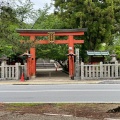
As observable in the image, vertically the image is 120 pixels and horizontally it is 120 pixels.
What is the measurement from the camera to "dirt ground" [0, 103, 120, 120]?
310 inches

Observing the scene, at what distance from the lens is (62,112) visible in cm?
884

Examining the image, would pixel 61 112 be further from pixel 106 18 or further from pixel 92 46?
pixel 92 46

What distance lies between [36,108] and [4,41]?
245cm

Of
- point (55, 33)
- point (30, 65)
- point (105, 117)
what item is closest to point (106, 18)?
point (55, 33)

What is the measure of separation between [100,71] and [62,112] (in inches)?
650

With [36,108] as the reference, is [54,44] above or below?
above

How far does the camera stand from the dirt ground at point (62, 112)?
7.88m

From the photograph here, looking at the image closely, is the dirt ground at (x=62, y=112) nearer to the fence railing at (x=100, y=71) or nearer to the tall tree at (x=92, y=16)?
the fence railing at (x=100, y=71)

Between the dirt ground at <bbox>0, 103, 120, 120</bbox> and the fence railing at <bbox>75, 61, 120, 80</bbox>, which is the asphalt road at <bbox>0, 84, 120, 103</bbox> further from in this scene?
the fence railing at <bbox>75, 61, 120, 80</bbox>

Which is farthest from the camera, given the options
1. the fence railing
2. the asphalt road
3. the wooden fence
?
the wooden fence

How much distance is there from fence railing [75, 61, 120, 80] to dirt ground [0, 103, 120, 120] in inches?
584

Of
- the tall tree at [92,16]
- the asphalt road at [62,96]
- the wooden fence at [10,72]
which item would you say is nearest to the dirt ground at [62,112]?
the asphalt road at [62,96]

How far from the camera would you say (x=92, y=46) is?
99.7 ft

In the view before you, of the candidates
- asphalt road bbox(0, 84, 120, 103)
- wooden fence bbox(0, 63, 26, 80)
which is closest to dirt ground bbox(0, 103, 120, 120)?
asphalt road bbox(0, 84, 120, 103)
